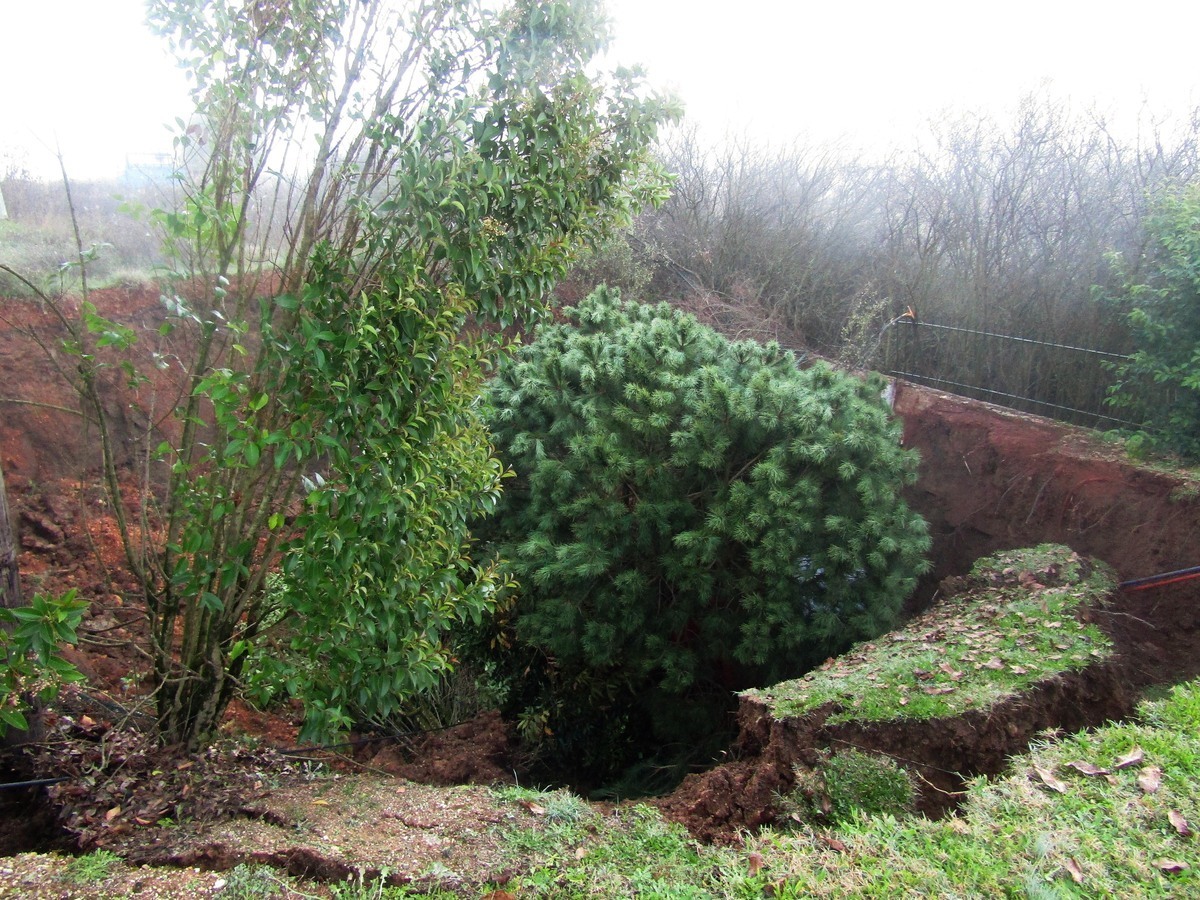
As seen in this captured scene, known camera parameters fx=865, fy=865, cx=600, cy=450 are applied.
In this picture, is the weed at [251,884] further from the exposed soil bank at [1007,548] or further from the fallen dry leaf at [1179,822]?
the fallen dry leaf at [1179,822]

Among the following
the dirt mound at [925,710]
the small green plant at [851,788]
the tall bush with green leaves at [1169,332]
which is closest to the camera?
the small green plant at [851,788]

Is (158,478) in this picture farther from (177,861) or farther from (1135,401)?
(1135,401)

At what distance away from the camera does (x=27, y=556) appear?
24.1 feet

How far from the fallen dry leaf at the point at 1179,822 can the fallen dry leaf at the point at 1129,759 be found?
15.9 inches

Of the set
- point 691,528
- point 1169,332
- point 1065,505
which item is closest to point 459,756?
point 691,528

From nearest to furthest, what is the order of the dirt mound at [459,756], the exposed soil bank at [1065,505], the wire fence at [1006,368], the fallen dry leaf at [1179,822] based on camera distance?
the fallen dry leaf at [1179,822], the dirt mound at [459,756], the exposed soil bank at [1065,505], the wire fence at [1006,368]

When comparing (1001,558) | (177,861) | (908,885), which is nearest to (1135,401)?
(1001,558)

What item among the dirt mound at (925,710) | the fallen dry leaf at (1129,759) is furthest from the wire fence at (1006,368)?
the fallen dry leaf at (1129,759)

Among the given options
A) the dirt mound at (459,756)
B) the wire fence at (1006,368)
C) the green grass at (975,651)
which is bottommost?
the dirt mound at (459,756)

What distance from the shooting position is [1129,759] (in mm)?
3689

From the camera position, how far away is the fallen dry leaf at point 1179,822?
3.13 metres

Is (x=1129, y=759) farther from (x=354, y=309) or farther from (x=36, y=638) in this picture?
(x=36, y=638)

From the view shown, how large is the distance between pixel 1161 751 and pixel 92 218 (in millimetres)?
11555

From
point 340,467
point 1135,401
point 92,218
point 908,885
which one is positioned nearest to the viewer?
point 908,885
